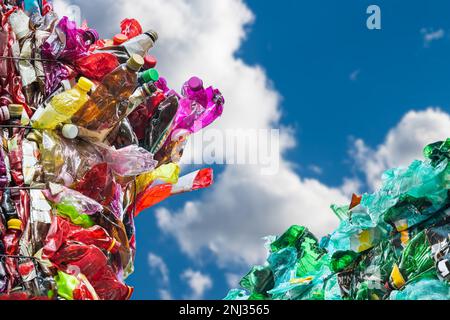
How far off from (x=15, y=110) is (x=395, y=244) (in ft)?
10.1

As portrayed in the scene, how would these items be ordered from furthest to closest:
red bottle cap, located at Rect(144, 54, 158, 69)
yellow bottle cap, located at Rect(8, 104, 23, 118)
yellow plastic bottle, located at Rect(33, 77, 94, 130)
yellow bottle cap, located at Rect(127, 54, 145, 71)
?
1. red bottle cap, located at Rect(144, 54, 158, 69)
2. yellow bottle cap, located at Rect(127, 54, 145, 71)
3. yellow plastic bottle, located at Rect(33, 77, 94, 130)
4. yellow bottle cap, located at Rect(8, 104, 23, 118)

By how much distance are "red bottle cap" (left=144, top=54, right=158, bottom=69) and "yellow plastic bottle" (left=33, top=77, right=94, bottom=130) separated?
127 cm

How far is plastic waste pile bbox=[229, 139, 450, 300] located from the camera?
5484mm

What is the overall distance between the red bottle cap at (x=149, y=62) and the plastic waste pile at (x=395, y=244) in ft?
7.46

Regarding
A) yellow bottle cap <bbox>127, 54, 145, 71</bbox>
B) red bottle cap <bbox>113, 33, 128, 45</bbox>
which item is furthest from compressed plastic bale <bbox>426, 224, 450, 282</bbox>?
red bottle cap <bbox>113, 33, 128, 45</bbox>

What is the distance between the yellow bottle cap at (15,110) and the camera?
19.9 ft

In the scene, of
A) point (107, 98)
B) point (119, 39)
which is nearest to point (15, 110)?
point (107, 98)

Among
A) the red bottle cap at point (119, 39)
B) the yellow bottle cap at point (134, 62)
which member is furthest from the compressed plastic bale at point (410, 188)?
the red bottle cap at point (119, 39)

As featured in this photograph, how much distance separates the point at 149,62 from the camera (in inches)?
293

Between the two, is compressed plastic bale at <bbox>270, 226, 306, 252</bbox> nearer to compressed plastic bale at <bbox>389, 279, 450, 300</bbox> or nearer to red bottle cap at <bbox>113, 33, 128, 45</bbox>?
compressed plastic bale at <bbox>389, 279, 450, 300</bbox>

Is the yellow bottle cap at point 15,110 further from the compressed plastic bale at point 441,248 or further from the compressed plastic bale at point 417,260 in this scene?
the compressed plastic bale at point 441,248
